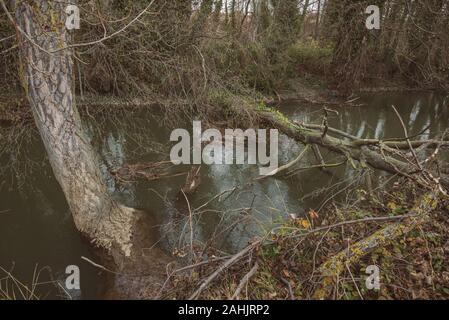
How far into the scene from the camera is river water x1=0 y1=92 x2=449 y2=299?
4816 millimetres

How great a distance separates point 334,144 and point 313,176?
1.08 metres

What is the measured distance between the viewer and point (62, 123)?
4.10 metres

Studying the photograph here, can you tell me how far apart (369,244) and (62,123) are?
12.2ft

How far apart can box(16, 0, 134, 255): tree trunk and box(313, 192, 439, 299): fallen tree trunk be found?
8.82 ft

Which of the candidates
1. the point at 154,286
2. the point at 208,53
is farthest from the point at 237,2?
the point at 154,286

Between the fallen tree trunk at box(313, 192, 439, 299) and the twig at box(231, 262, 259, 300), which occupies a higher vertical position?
the fallen tree trunk at box(313, 192, 439, 299)

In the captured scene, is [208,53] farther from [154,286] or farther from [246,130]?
[154,286]

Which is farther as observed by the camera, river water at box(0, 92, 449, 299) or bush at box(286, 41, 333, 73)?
bush at box(286, 41, 333, 73)

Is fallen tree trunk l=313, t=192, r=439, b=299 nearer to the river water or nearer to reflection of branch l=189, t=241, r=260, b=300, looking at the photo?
reflection of branch l=189, t=241, r=260, b=300

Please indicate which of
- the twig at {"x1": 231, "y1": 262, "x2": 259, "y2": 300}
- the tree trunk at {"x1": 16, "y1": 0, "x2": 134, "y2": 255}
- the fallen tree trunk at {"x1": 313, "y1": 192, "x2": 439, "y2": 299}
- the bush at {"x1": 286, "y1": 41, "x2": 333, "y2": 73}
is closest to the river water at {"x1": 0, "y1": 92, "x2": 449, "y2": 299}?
the tree trunk at {"x1": 16, "y1": 0, "x2": 134, "y2": 255}

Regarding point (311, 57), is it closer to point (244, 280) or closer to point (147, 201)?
point (147, 201)

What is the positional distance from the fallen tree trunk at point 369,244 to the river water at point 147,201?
1116 mm

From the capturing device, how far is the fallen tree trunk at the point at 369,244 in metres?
3.33

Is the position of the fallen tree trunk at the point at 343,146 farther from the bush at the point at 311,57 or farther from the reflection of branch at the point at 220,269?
the bush at the point at 311,57
